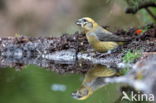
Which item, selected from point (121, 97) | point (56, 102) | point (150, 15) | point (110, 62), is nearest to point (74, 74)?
point (110, 62)

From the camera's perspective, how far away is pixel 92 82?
10297 millimetres

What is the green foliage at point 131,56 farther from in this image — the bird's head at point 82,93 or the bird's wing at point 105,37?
the bird's head at point 82,93

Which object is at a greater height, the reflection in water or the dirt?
the dirt

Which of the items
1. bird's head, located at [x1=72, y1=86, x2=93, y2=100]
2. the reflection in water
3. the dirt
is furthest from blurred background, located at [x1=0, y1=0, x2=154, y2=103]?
the dirt

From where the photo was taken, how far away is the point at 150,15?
17.1 meters

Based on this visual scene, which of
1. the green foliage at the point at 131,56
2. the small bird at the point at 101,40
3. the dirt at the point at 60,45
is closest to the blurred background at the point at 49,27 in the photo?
the dirt at the point at 60,45

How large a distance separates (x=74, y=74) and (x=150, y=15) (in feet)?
19.8

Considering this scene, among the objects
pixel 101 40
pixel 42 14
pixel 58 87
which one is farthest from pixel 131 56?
pixel 42 14

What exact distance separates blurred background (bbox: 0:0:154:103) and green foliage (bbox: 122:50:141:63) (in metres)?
1.06

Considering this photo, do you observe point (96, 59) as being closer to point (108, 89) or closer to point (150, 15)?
point (108, 89)

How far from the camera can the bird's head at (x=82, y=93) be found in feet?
32.3

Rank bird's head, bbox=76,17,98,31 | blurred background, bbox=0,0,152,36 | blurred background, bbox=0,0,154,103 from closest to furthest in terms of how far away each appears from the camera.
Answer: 1. blurred background, bbox=0,0,154,103
2. bird's head, bbox=76,17,98,31
3. blurred background, bbox=0,0,152,36

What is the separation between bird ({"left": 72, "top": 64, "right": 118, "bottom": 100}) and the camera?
997 cm

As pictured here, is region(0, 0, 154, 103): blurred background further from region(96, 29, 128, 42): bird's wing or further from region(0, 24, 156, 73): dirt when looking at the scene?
region(96, 29, 128, 42): bird's wing
